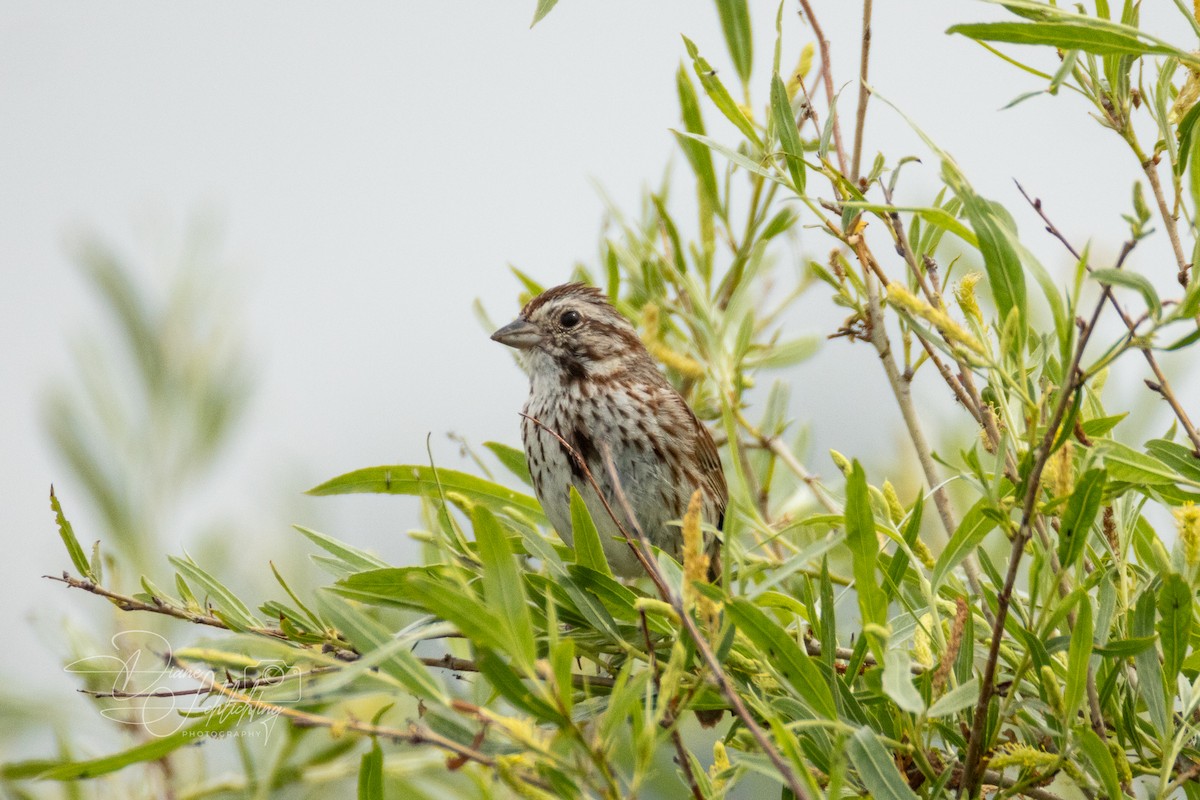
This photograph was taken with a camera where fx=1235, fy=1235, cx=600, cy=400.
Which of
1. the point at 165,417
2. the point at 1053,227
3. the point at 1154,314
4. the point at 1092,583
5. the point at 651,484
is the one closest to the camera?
the point at 1154,314

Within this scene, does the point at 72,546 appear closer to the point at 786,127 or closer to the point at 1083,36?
the point at 786,127

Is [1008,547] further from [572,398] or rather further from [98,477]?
[98,477]

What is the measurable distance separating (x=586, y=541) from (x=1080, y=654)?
2.36 feet

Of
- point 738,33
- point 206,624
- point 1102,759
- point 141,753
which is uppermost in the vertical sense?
point 738,33

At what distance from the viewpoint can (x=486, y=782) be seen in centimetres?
149

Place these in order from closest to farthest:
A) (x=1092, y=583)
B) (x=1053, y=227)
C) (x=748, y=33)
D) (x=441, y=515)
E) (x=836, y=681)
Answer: (x=1092, y=583), (x=836, y=681), (x=1053, y=227), (x=441, y=515), (x=748, y=33)

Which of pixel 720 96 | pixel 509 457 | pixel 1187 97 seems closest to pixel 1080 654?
pixel 1187 97

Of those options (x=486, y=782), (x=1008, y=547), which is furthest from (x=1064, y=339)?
(x=1008, y=547)

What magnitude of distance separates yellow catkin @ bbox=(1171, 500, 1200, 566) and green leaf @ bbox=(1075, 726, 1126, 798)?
22 cm

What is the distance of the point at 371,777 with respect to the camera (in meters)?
1.55

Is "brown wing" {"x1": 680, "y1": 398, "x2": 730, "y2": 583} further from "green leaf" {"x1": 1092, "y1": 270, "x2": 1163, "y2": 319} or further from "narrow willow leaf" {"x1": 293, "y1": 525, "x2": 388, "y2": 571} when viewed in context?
"green leaf" {"x1": 1092, "y1": 270, "x2": 1163, "y2": 319}

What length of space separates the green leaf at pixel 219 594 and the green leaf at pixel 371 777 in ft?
1.23

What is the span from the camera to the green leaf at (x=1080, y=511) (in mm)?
1325

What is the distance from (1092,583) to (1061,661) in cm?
28
